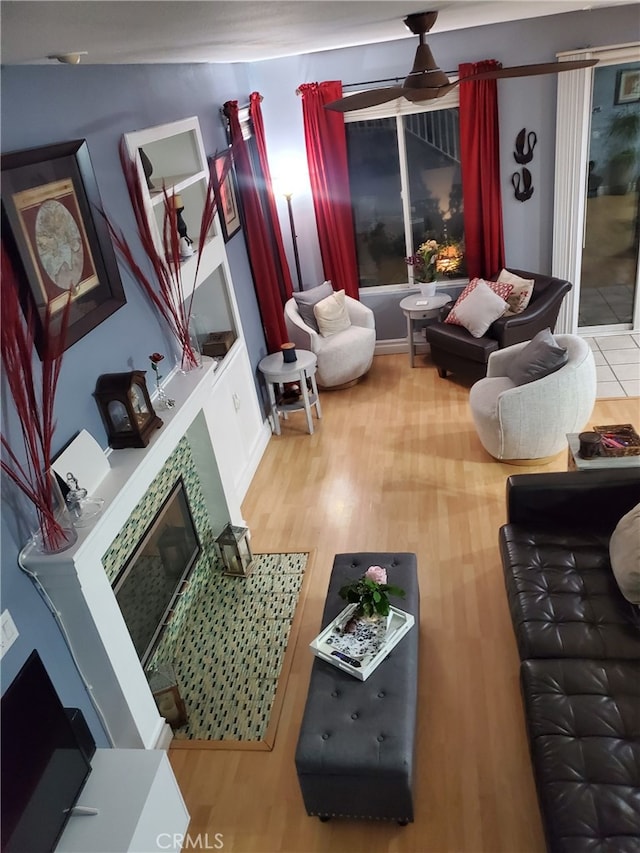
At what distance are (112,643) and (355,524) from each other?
1.92 meters

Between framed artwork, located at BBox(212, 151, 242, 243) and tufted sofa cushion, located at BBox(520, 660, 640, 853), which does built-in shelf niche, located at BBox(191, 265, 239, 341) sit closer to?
framed artwork, located at BBox(212, 151, 242, 243)

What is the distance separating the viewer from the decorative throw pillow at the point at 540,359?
3.99m

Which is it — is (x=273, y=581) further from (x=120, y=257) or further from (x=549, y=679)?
(x=120, y=257)

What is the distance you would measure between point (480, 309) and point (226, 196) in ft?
7.03

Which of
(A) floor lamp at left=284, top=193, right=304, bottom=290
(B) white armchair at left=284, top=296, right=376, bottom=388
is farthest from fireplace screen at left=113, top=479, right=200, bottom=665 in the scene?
(A) floor lamp at left=284, top=193, right=304, bottom=290

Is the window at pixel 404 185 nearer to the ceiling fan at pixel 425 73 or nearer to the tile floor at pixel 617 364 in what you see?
the tile floor at pixel 617 364

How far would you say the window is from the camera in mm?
5402

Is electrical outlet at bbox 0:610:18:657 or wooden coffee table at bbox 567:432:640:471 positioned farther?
wooden coffee table at bbox 567:432:640:471

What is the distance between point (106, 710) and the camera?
2.51 m

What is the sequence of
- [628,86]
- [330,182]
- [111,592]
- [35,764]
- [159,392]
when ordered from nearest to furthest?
[35,764] → [111,592] → [159,392] → [628,86] → [330,182]

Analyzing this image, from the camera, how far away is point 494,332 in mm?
5004

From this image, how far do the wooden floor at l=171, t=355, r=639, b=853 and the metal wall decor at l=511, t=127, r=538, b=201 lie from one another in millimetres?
1663

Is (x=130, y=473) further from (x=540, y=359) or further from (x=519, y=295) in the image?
(x=519, y=295)

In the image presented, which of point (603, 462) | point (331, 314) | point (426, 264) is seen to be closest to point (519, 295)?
point (426, 264)
